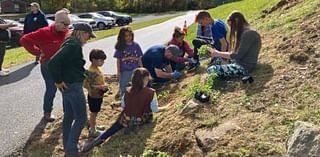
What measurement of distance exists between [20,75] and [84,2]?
53899 mm

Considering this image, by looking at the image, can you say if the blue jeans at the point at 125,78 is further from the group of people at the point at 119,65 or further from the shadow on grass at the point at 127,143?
the shadow on grass at the point at 127,143

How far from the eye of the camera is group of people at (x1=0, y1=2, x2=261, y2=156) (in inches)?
228

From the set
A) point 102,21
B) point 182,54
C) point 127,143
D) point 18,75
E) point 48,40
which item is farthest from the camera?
point 102,21

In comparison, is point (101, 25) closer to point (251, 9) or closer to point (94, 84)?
point (251, 9)

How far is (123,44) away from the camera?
7574mm

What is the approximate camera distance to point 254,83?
6.51 m

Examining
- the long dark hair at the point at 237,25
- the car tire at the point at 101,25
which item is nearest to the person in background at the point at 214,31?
the long dark hair at the point at 237,25

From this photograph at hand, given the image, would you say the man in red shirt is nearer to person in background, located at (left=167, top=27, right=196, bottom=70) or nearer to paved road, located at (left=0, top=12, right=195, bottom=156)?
paved road, located at (left=0, top=12, right=195, bottom=156)

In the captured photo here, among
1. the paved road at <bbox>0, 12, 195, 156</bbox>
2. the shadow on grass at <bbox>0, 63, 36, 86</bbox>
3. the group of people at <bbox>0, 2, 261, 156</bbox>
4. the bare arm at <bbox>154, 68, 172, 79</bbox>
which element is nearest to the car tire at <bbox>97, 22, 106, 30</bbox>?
the shadow on grass at <bbox>0, 63, 36, 86</bbox>

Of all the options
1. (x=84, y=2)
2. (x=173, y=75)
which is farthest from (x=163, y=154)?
(x=84, y=2)

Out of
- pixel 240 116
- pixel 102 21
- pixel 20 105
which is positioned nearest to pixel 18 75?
pixel 20 105

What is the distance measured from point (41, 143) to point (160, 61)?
101 inches

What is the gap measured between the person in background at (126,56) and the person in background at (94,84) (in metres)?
1.00

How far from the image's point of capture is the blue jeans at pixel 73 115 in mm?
5895
